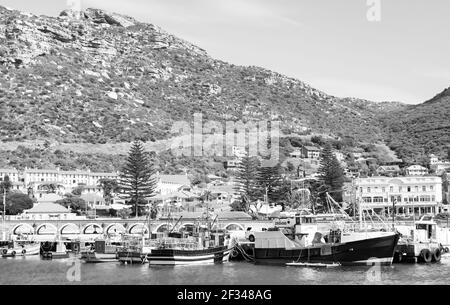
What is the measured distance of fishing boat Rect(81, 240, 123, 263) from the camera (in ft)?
209

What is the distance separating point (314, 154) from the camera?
167 meters

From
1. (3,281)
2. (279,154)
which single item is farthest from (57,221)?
(279,154)

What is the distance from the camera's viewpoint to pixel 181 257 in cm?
5469

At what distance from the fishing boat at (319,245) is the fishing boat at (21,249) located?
27.2 metres

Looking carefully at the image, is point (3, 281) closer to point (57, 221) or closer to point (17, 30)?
point (57, 221)

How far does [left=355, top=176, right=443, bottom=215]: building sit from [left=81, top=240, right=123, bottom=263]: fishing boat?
158ft

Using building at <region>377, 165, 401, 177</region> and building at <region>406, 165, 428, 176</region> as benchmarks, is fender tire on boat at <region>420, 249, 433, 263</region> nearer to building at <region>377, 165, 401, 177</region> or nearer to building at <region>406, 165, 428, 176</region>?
building at <region>377, 165, 401, 177</region>

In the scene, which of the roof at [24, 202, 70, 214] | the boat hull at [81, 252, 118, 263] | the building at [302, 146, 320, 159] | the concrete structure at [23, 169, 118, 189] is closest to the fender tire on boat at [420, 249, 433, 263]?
the boat hull at [81, 252, 118, 263]

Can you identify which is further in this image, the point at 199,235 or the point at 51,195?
the point at 51,195

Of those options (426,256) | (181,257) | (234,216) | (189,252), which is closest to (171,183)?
(234,216)

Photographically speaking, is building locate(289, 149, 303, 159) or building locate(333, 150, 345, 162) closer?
building locate(333, 150, 345, 162)

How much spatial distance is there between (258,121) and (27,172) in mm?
78327

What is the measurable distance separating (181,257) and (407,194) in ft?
188

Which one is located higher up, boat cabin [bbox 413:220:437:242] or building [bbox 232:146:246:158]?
building [bbox 232:146:246:158]
